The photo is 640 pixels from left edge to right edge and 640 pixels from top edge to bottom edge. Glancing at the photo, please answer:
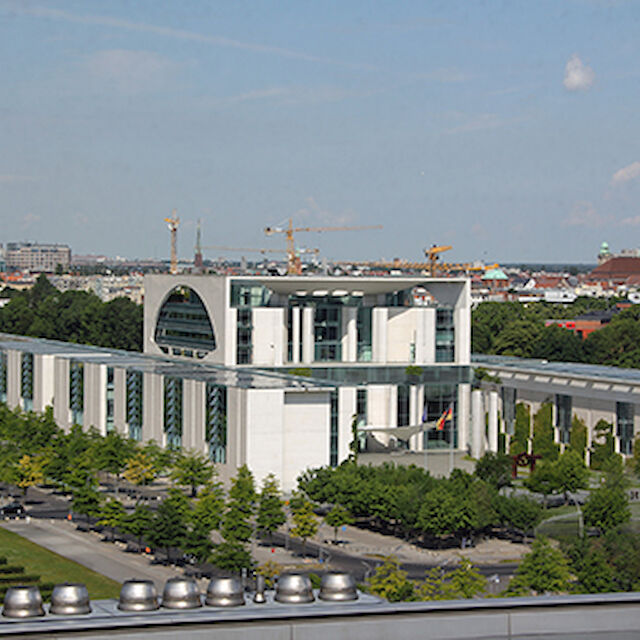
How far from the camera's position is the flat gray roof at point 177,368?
210 feet

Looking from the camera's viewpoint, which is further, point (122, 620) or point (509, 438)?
point (509, 438)

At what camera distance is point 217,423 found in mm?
62531

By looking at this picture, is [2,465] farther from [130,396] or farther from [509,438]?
[509,438]

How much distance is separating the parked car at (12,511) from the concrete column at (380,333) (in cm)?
2701

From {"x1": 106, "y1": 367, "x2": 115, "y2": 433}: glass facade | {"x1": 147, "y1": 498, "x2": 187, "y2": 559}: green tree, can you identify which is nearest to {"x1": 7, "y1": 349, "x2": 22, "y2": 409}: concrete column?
{"x1": 106, "y1": 367, "x2": 115, "y2": 433}: glass facade

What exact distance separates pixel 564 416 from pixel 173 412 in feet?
76.9

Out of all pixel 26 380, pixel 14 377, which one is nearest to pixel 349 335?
pixel 26 380

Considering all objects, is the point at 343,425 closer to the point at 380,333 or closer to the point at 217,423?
the point at 217,423

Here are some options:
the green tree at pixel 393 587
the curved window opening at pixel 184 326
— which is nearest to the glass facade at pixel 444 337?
the curved window opening at pixel 184 326

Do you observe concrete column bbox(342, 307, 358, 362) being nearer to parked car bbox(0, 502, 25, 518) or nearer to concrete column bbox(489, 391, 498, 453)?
concrete column bbox(489, 391, 498, 453)

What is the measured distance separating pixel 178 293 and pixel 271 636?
2735 inches

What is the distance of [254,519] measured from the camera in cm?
5403

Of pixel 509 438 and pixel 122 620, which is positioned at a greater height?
pixel 122 620

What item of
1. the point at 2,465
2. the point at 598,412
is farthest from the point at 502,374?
the point at 2,465
